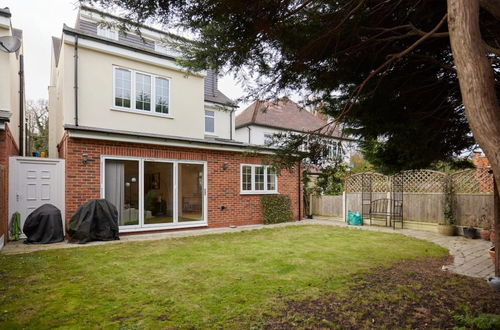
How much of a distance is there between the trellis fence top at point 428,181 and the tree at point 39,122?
19892mm

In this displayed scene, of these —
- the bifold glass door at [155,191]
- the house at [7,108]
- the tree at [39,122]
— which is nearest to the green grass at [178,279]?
the bifold glass door at [155,191]

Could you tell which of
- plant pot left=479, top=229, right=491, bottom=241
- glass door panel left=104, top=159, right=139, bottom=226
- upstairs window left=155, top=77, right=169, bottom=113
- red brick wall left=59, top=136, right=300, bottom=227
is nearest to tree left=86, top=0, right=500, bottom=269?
red brick wall left=59, top=136, right=300, bottom=227

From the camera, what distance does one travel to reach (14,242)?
7770 millimetres

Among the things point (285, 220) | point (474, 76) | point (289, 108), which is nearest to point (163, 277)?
point (474, 76)

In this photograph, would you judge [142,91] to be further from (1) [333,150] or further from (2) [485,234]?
(2) [485,234]

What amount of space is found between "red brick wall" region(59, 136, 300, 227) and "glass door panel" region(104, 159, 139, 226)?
11.4 inches

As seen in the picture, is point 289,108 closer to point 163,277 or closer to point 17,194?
point 17,194

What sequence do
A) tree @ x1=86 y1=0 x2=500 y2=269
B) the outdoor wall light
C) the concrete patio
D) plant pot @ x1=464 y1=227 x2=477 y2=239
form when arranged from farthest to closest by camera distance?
plant pot @ x1=464 y1=227 x2=477 y2=239 < the outdoor wall light < the concrete patio < tree @ x1=86 y1=0 x2=500 y2=269

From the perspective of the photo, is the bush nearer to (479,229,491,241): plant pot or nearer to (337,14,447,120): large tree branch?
(479,229,491,241): plant pot

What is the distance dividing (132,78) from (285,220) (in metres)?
8.31

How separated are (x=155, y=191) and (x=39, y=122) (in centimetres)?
1707

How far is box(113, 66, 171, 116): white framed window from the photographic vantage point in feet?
35.8

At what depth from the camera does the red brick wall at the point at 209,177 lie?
830 centimetres

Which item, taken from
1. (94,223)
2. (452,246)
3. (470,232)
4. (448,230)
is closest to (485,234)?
(470,232)
